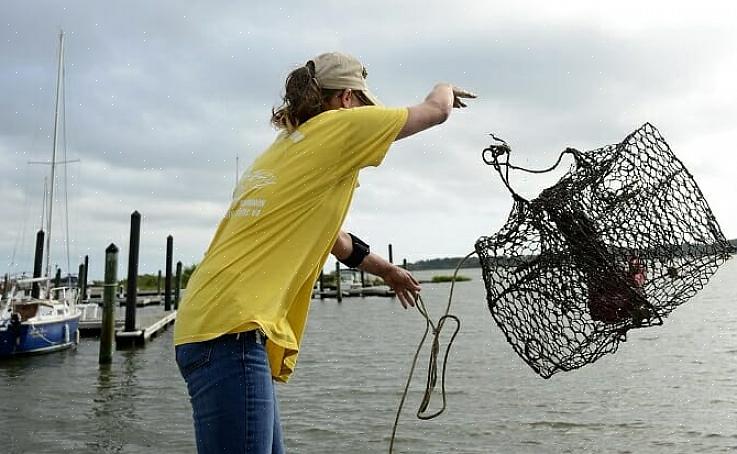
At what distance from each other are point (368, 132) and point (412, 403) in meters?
10.4

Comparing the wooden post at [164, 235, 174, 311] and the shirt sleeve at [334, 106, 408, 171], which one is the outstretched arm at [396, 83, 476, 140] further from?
the wooden post at [164, 235, 174, 311]

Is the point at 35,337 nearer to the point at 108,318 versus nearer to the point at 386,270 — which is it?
the point at 108,318

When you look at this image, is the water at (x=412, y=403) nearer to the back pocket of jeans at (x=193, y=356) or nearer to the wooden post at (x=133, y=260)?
the wooden post at (x=133, y=260)

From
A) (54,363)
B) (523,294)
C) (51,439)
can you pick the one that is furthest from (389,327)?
(523,294)

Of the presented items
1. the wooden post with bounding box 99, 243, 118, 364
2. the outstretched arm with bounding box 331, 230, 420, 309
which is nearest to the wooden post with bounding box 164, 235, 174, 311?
the wooden post with bounding box 99, 243, 118, 364

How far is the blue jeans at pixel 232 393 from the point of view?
2.27 meters

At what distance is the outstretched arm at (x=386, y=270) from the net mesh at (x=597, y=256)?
0.36 metres

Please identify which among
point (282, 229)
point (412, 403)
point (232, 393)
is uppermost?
point (282, 229)

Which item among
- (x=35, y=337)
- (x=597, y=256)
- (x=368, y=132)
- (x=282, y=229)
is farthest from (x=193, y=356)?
(x=35, y=337)

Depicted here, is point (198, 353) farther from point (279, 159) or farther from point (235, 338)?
point (279, 159)

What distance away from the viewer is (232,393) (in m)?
2.28

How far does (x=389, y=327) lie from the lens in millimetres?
29016

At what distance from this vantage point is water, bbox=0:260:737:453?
9727mm

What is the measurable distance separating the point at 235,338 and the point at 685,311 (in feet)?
115
